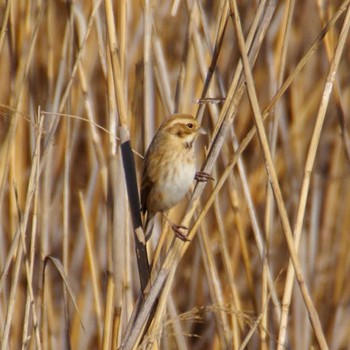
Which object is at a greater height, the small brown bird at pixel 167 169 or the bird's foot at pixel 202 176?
the small brown bird at pixel 167 169

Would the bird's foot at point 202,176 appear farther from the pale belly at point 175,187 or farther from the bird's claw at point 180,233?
the pale belly at point 175,187

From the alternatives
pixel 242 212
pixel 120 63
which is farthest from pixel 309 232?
pixel 120 63

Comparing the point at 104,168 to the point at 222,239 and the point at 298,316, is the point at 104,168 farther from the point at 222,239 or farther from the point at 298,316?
the point at 298,316

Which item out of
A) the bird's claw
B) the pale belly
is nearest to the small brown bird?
the pale belly

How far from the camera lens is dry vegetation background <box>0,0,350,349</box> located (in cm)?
183

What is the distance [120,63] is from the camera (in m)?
1.76

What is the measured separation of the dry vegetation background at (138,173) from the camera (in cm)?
183

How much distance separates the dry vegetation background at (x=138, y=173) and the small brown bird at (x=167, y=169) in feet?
0.30

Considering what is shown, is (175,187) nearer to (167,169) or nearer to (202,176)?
Result: (167,169)

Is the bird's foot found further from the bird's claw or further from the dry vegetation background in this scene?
the bird's claw

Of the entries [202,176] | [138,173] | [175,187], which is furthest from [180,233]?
[138,173]

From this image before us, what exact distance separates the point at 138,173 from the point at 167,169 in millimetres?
730

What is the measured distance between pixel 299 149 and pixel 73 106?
2.95 ft

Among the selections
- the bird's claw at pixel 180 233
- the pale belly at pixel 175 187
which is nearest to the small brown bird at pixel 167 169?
the pale belly at pixel 175 187
